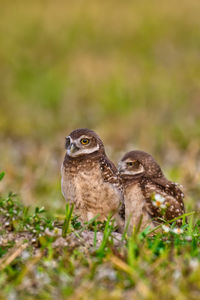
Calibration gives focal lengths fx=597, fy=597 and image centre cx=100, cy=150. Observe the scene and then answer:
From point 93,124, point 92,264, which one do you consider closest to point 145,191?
point 92,264

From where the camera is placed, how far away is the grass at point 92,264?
373cm

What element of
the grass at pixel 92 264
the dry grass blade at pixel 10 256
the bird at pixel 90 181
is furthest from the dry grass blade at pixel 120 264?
the bird at pixel 90 181

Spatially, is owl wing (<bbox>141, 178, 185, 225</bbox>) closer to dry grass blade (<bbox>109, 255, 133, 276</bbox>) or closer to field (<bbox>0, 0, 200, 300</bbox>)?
field (<bbox>0, 0, 200, 300</bbox>)

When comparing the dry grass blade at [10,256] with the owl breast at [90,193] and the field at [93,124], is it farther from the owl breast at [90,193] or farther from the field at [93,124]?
the owl breast at [90,193]

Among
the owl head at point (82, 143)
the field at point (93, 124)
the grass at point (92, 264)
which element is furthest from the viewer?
the owl head at point (82, 143)

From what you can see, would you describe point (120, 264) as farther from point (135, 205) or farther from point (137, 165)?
point (137, 165)

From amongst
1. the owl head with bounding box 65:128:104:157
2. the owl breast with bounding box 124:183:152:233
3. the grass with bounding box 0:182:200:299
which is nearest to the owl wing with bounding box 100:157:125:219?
the owl head with bounding box 65:128:104:157

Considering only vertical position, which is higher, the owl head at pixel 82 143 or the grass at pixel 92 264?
the owl head at pixel 82 143

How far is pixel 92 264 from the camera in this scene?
4.22 m

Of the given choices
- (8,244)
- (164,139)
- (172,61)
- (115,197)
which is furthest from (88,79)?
(8,244)

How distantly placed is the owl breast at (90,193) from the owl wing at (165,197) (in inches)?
16.4

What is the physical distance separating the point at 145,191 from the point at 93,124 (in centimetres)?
806

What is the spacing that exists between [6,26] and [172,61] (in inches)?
239

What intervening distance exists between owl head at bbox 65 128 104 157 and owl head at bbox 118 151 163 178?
0.40 metres
